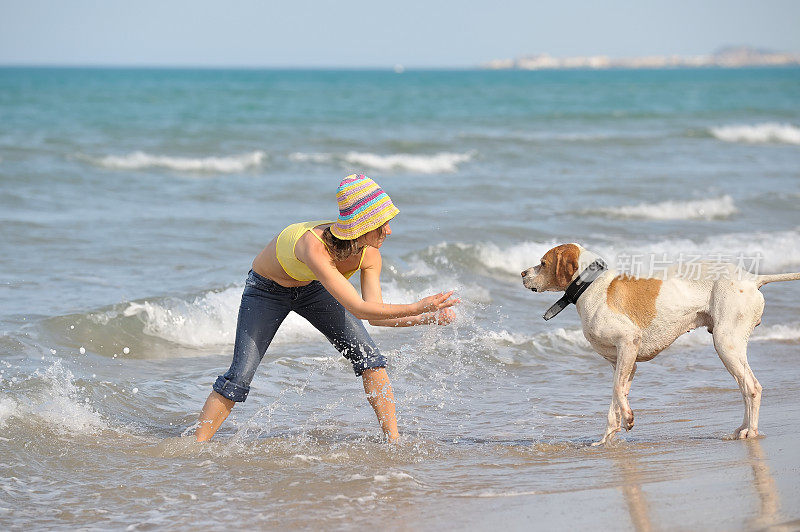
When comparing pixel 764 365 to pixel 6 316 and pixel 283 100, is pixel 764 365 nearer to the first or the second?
pixel 6 316

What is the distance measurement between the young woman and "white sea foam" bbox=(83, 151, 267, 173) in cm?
1575

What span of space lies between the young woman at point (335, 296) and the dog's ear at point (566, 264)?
792mm

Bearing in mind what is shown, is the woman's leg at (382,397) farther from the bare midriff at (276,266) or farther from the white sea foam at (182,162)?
the white sea foam at (182,162)

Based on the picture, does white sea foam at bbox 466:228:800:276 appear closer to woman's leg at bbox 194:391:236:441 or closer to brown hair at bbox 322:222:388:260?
woman's leg at bbox 194:391:236:441

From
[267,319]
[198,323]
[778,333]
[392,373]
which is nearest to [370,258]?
[267,319]

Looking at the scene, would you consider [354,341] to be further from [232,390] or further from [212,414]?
[212,414]

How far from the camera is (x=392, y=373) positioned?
7520mm

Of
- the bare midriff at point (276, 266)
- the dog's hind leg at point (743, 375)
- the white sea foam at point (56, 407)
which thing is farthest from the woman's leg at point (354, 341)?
the dog's hind leg at point (743, 375)

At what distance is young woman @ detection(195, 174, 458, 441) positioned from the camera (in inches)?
190

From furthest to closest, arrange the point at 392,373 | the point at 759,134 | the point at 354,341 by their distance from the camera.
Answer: the point at 759,134, the point at 392,373, the point at 354,341

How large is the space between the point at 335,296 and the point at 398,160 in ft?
63.2

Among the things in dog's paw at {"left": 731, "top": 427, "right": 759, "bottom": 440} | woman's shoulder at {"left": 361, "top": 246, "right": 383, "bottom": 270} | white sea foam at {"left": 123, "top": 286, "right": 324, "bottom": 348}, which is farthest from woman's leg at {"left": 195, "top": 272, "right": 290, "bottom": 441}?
white sea foam at {"left": 123, "top": 286, "right": 324, "bottom": 348}

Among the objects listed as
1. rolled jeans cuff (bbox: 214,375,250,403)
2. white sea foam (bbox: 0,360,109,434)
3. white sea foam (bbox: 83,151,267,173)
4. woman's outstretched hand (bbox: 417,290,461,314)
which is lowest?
white sea foam (bbox: 0,360,109,434)

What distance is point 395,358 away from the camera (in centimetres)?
787
